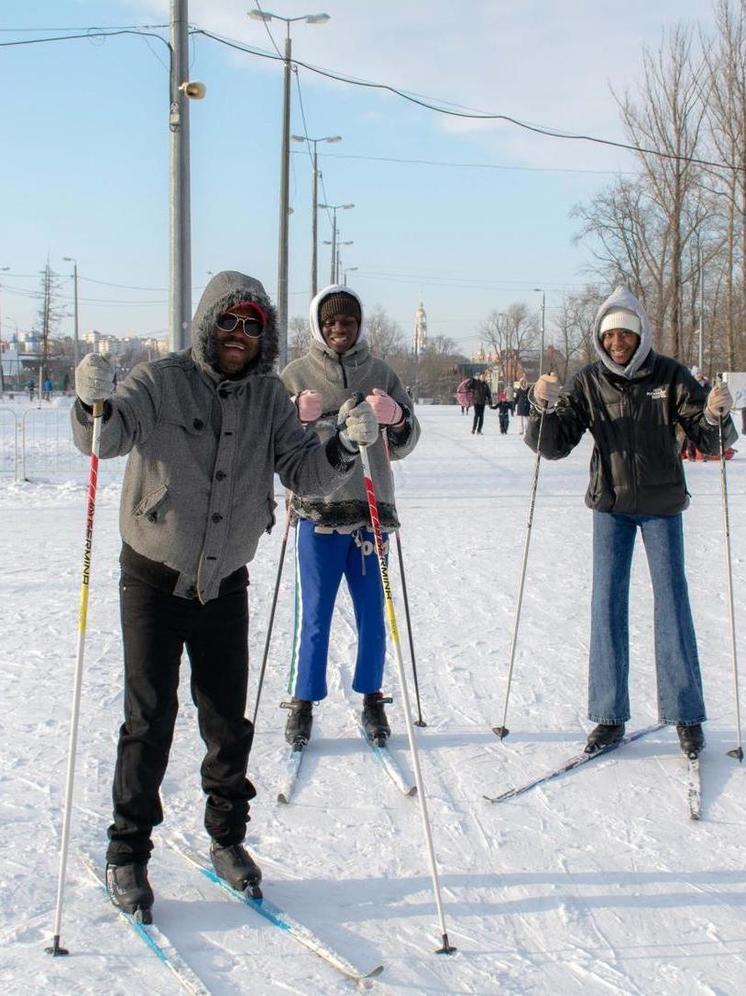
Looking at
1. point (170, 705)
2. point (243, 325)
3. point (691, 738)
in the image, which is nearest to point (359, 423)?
point (243, 325)

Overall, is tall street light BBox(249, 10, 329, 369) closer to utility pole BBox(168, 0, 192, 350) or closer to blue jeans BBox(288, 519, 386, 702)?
utility pole BBox(168, 0, 192, 350)

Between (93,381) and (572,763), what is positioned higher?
(93,381)

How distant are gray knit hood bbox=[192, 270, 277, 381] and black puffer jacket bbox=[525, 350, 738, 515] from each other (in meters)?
1.68

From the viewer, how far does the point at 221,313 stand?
3105 millimetres

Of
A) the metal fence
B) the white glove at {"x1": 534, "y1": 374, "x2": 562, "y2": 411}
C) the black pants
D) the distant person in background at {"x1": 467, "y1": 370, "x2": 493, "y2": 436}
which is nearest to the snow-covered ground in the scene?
the black pants

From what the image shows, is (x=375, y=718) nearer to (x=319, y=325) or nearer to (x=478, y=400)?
(x=319, y=325)

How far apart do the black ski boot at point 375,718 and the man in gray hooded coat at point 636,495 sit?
0.94 meters

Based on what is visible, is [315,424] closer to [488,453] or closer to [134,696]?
[134,696]

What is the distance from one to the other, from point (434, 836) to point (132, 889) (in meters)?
1.14

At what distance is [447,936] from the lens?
9.45ft

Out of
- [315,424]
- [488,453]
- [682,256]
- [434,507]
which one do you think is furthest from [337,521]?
[682,256]

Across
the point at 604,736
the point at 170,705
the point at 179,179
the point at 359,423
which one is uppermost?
the point at 179,179

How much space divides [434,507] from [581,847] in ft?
30.0

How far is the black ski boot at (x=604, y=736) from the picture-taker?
171 inches
